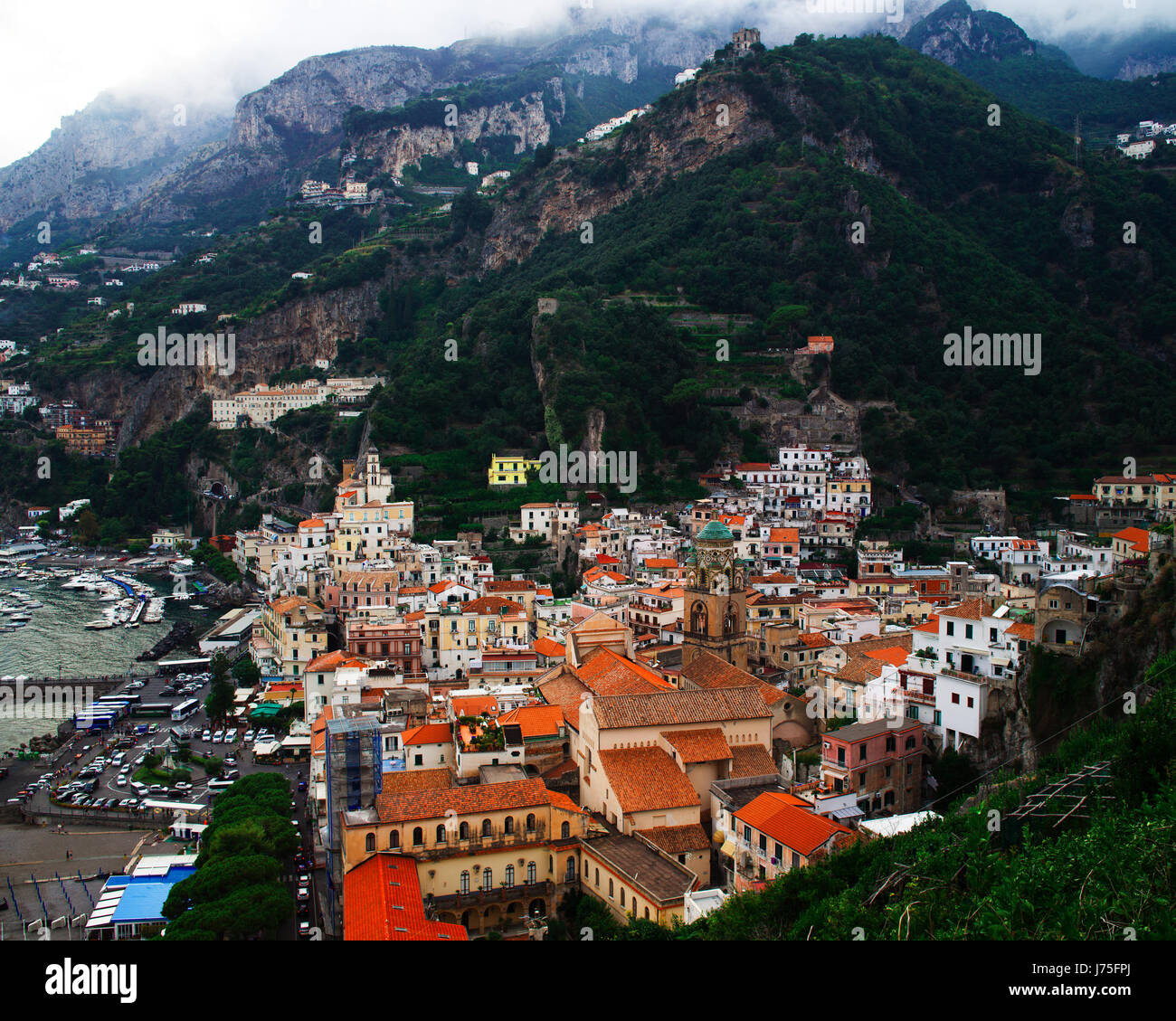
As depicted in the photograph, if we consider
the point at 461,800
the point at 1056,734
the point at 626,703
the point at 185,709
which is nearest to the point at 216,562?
the point at 185,709

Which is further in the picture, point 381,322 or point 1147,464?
point 381,322

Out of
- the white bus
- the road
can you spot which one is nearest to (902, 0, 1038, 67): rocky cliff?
the white bus

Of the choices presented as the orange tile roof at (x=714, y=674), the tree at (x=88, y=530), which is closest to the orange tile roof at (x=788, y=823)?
the orange tile roof at (x=714, y=674)
